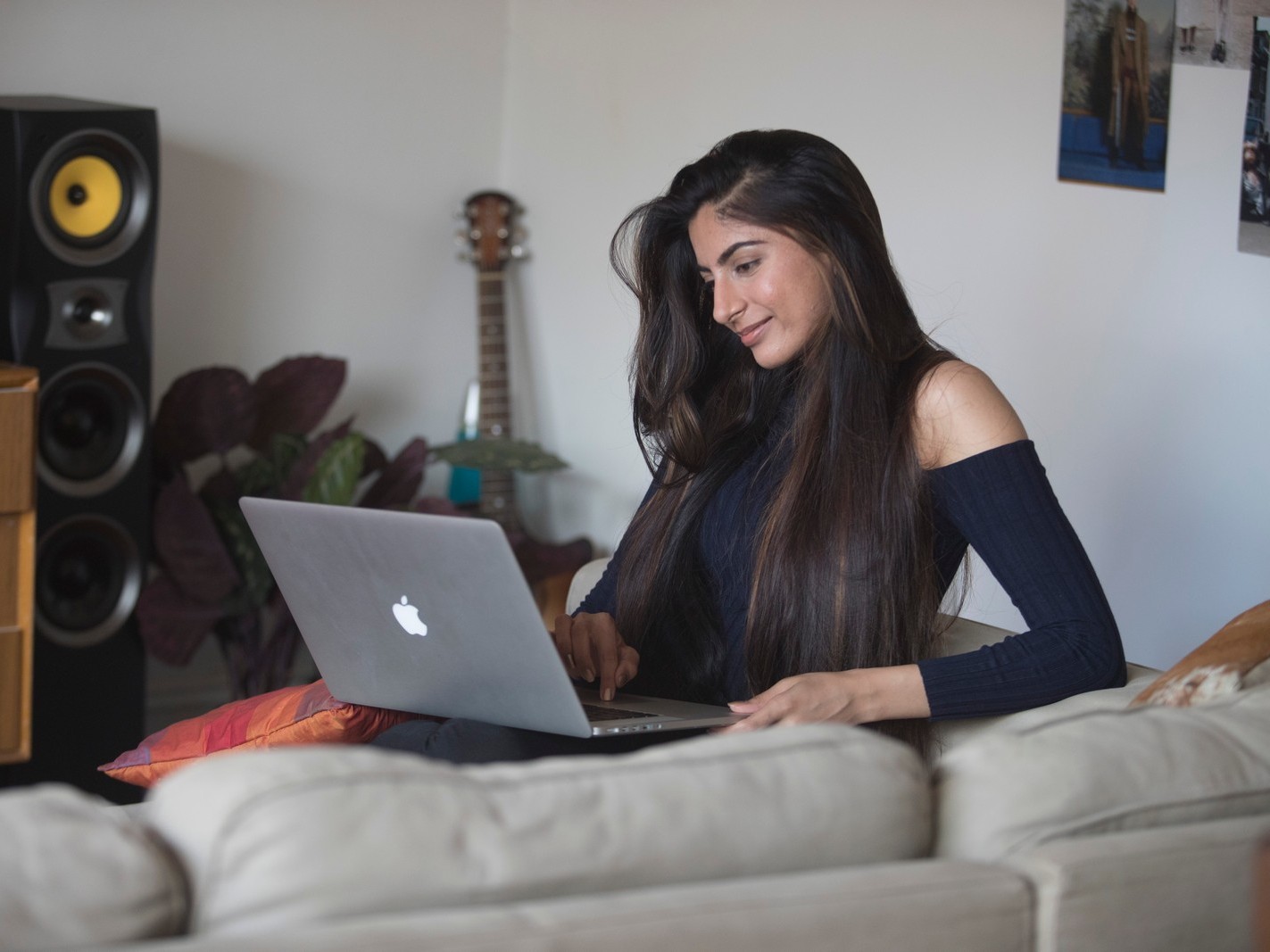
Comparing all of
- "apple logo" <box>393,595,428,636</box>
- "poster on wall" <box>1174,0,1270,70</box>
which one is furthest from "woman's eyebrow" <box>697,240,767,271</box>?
"poster on wall" <box>1174,0,1270,70</box>

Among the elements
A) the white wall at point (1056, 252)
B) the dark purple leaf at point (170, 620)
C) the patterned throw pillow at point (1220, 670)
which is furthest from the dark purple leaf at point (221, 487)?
the patterned throw pillow at point (1220, 670)

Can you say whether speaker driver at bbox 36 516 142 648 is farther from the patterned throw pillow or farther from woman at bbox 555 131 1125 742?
the patterned throw pillow

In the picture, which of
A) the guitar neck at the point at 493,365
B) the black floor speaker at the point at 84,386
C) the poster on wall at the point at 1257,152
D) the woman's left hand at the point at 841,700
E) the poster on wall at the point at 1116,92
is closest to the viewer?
the woman's left hand at the point at 841,700

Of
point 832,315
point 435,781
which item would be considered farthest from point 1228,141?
point 435,781

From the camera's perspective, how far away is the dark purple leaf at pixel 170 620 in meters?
2.90

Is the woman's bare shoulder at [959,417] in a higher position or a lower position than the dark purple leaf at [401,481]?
higher

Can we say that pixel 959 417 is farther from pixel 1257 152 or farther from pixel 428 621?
pixel 1257 152

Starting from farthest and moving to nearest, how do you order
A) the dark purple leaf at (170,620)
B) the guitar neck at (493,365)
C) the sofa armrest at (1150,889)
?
the guitar neck at (493,365)
the dark purple leaf at (170,620)
the sofa armrest at (1150,889)

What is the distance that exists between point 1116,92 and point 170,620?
2.12 meters

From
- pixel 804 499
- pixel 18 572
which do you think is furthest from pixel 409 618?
pixel 18 572

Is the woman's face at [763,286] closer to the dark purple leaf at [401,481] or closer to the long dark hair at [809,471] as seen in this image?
the long dark hair at [809,471]

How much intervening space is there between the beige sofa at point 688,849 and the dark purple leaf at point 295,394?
7.86 feet

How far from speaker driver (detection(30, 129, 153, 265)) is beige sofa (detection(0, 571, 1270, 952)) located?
2.19 metres

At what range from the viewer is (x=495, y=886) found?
2.53ft
